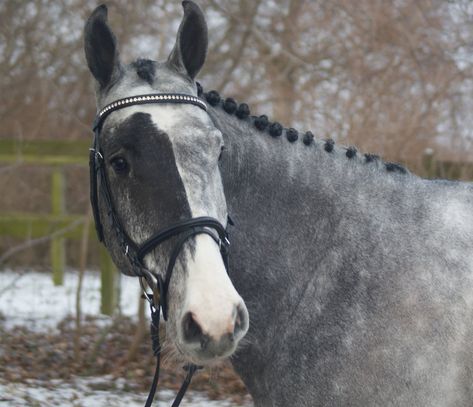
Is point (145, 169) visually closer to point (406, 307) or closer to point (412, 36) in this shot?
point (406, 307)

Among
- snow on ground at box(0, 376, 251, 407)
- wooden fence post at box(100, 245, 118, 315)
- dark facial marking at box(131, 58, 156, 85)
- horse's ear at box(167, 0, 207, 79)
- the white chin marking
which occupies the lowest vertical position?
snow on ground at box(0, 376, 251, 407)

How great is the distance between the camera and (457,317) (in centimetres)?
234

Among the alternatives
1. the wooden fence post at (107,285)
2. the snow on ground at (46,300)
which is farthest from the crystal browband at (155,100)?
the snow on ground at (46,300)

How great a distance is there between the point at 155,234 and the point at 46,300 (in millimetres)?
6016

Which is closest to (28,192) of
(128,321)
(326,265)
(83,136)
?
(83,136)

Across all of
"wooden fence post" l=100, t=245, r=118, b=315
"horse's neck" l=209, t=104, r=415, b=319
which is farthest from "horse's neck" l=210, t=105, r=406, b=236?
"wooden fence post" l=100, t=245, r=118, b=315

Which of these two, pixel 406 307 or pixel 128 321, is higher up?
pixel 406 307

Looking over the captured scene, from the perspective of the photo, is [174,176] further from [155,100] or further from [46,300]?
[46,300]

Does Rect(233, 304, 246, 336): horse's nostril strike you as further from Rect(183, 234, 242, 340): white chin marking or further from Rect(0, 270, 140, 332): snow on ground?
Rect(0, 270, 140, 332): snow on ground

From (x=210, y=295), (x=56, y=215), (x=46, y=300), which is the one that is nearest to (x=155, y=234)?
(x=210, y=295)

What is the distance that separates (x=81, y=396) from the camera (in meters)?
5.21

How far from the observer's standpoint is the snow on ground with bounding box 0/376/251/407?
501cm

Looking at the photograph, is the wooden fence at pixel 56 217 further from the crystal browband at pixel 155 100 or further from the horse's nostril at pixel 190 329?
the horse's nostril at pixel 190 329

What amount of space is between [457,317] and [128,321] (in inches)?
186
